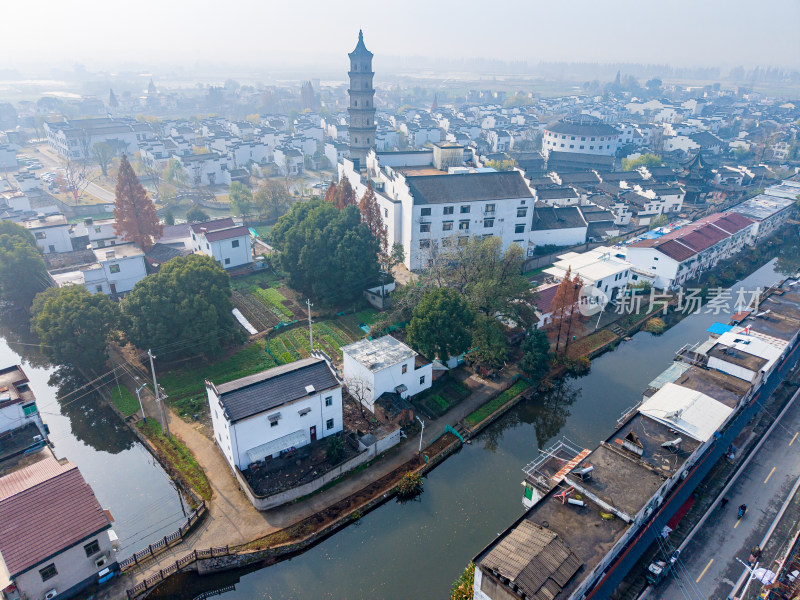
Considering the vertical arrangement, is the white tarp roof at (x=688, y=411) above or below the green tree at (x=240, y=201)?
below

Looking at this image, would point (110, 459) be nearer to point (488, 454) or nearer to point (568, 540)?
point (488, 454)

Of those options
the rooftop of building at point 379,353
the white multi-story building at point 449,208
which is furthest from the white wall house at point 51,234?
the rooftop of building at point 379,353

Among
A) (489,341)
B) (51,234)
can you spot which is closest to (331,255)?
(489,341)

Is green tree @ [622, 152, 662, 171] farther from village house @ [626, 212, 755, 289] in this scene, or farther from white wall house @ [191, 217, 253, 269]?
white wall house @ [191, 217, 253, 269]

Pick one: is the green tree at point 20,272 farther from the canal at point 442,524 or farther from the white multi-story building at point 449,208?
the canal at point 442,524

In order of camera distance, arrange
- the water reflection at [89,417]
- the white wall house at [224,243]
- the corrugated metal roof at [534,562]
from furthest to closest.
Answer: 1. the white wall house at [224,243]
2. the water reflection at [89,417]
3. the corrugated metal roof at [534,562]
